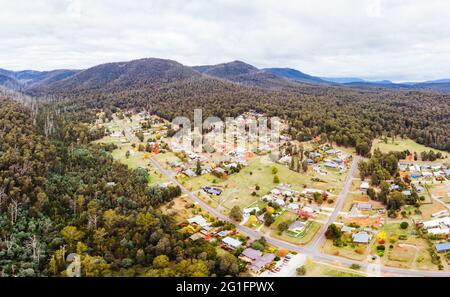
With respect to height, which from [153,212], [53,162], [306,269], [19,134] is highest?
[19,134]

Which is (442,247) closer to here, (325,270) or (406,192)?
(325,270)

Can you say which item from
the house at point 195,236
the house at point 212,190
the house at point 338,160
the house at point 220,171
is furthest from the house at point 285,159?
the house at point 195,236

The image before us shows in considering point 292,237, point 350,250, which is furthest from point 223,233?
point 350,250

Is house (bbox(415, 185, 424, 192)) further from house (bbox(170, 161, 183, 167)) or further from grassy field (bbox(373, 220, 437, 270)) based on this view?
house (bbox(170, 161, 183, 167))

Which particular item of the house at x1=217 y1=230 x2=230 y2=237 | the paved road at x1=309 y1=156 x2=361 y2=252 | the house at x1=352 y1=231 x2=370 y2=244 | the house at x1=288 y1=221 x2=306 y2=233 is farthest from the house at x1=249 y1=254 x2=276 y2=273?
the house at x1=352 y1=231 x2=370 y2=244

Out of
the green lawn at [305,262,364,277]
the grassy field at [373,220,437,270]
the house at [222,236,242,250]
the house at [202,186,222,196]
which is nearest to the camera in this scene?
the green lawn at [305,262,364,277]

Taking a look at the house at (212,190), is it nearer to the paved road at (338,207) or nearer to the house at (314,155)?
the paved road at (338,207)

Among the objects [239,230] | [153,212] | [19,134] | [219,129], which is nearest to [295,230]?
[239,230]

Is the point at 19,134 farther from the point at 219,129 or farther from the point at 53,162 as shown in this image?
the point at 219,129
